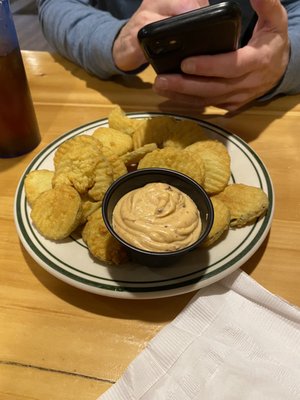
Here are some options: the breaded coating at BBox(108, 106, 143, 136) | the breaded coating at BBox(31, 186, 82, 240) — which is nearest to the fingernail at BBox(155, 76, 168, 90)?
the breaded coating at BBox(108, 106, 143, 136)

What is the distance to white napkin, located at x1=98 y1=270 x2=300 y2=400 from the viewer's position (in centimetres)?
63

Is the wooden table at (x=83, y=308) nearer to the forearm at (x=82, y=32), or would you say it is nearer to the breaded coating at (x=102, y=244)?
the breaded coating at (x=102, y=244)

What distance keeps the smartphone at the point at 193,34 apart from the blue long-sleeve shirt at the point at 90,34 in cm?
33

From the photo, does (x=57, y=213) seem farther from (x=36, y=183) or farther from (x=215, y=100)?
(x=215, y=100)

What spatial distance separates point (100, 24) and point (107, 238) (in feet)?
3.07

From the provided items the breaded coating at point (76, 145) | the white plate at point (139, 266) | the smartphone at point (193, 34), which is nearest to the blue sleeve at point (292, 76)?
the smartphone at point (193, 34)

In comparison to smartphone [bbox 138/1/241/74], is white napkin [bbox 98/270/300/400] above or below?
below

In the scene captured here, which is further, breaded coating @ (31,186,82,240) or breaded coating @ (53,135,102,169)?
breaded coating @ (53,135,102,169)

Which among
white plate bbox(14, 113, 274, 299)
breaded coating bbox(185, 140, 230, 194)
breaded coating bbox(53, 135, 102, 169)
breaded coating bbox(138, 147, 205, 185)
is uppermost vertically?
breaded coating bbox(53, 135, 102, 169)

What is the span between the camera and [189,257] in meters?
0.79

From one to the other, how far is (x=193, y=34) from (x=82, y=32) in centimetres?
64

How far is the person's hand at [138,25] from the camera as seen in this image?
116 cm

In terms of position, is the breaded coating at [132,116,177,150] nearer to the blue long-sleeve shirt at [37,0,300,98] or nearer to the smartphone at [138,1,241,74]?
the smartphone at [138,1,241,74]

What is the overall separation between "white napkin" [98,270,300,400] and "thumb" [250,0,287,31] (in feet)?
2.39
